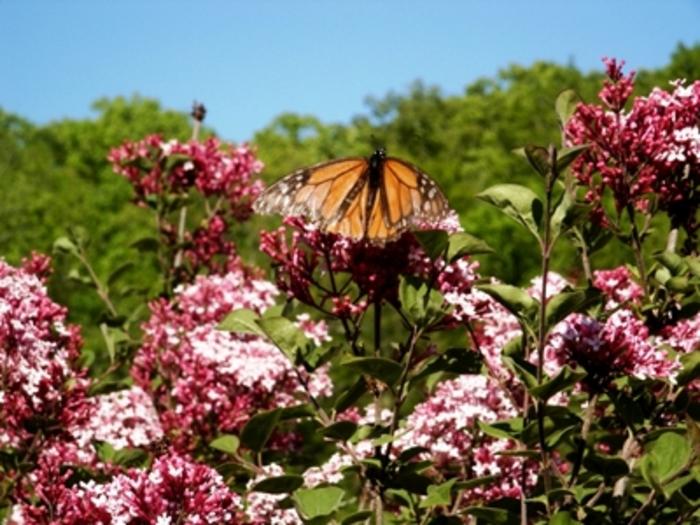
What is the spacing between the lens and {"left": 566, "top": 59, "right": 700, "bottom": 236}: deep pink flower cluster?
3912 mm

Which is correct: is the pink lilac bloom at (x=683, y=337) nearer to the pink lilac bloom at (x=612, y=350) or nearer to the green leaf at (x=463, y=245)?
the pink lilac bloom at (x=612, y=350)

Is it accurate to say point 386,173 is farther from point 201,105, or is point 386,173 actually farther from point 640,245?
point 201,105

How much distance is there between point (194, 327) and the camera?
550 cm

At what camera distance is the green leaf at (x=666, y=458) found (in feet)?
10.4

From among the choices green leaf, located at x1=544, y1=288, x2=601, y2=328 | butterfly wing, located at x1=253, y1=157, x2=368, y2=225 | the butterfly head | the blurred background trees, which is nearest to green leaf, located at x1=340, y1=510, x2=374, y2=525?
green leaf, located at x1=544, y1=288, x2=601, y2=328

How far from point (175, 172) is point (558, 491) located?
12.0ft

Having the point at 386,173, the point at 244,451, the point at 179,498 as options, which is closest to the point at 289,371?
the point at 244,451

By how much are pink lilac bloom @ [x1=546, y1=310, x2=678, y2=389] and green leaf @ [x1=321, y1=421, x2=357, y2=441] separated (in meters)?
0.73

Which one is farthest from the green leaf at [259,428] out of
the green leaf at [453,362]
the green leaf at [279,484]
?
the green leaf at [453,362]

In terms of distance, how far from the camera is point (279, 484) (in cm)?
359

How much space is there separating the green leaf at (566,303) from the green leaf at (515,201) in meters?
0.22

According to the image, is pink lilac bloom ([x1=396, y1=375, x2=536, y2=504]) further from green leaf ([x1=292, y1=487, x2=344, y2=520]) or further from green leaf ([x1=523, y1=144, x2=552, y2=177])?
green leaf ([x1=523, y1=144, x2=552, y2=177])

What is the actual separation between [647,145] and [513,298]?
102 centimetres

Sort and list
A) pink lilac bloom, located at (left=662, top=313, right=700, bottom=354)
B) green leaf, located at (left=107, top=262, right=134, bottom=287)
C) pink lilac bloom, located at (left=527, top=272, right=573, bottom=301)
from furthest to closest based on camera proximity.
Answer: green leaf, located at (left=107, top=262, right=134, bottom=287) < pink lilac bloom, located at (left=527, top=272, right=573, bottom=301) < pink lilac bloom, located at (left=662, top=313, right=700, bottom=354)
